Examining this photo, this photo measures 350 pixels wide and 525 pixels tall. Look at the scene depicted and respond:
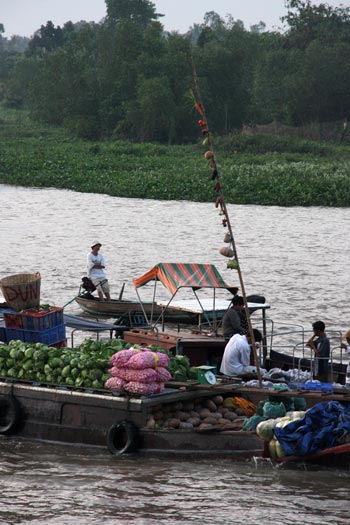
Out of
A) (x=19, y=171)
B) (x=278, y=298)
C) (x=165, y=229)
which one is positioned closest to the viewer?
(x=278, y=298)

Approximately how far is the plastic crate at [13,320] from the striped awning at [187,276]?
5.92ft

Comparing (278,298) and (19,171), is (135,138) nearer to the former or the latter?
(19,171)

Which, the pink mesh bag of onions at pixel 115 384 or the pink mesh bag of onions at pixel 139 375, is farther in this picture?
the pink mesh bag of onions at pixel 115 384

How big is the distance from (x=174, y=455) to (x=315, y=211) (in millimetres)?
23816

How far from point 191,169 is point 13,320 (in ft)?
87.9

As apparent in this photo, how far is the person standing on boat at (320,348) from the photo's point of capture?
40.2ft

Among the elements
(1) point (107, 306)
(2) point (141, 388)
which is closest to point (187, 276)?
(2) point (141, 388)

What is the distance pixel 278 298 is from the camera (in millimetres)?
21500

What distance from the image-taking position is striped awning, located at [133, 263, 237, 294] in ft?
45.9

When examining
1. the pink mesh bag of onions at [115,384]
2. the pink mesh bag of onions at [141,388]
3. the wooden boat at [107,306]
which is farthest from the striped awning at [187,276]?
the wooden boat at [107,306]

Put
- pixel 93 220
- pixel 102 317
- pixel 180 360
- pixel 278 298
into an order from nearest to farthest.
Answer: pixel 180 360, pixel 102 317, pixel 278 298, pixel 93 220

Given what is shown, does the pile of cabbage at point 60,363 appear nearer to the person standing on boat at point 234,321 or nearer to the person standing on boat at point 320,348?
the person standing on boat at point 234,321

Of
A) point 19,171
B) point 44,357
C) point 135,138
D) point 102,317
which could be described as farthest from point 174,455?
point 135,138

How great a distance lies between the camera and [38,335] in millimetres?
13242
